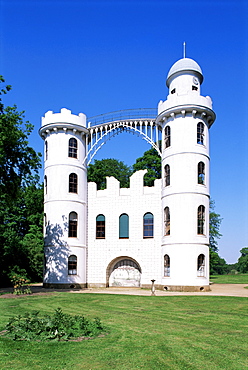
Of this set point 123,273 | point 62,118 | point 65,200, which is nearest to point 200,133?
point 62,118

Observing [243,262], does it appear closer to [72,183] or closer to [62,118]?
[72,183]

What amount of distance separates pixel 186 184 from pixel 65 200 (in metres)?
10.3

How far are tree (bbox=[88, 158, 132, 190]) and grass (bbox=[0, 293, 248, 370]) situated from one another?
32048 millimetres

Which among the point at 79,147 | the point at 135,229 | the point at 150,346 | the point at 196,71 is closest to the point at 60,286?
the point at 135,229

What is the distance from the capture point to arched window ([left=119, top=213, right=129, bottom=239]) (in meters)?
32.9

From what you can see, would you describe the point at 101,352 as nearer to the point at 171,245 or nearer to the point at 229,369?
the point at 229,369

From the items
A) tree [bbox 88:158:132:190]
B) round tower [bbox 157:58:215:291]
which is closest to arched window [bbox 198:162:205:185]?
round tower [bbox 157:58:215:291]

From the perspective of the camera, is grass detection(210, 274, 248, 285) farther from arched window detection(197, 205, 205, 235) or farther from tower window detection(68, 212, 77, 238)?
tower window detection(68, 212, 77, 238)

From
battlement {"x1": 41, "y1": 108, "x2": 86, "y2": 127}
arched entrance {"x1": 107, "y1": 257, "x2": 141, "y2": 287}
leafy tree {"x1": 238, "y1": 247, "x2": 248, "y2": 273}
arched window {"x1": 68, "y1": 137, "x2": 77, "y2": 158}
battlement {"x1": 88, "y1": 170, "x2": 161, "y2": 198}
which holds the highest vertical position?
battlement {"x1": 41, "y1": 108, "x2": 86, "y2": 127}

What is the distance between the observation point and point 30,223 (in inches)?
1811

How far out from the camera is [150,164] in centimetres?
4462

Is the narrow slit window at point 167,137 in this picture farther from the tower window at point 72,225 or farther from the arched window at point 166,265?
the tower window at point 72,225

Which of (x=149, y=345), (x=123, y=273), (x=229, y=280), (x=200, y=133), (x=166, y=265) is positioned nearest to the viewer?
(x=149, y=345)

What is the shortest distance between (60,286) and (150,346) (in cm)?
2329
